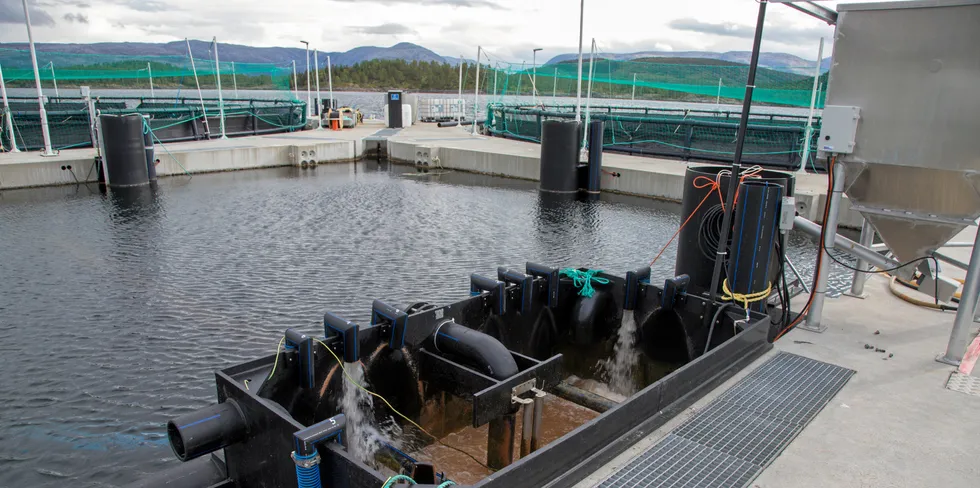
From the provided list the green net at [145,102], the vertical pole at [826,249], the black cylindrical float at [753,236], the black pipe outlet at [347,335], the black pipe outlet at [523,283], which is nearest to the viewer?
the black pipe outlet at [347,335]

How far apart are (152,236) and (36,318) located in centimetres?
473

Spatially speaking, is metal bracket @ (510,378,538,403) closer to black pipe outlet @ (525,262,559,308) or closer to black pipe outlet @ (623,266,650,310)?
black pipe outlet @ (525,262,559,308)

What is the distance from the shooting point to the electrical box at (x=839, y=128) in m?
5.73

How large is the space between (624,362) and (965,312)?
118 inches

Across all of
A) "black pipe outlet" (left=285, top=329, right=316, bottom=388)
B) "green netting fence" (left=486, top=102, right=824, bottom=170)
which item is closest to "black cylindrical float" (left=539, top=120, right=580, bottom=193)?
"green netting fence" (left=486, top=102, right=824, bottom=170)

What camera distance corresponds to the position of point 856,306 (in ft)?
23.8

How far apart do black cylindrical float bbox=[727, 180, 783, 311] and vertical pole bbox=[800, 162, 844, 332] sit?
475 mm

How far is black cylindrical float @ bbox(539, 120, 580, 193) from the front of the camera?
18.9 meters

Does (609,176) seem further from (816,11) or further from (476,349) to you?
(476,349)

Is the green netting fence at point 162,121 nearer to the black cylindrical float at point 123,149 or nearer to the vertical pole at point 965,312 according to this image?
the black cylindrical float at point 123,149

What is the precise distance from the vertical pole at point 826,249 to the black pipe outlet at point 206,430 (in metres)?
5.17

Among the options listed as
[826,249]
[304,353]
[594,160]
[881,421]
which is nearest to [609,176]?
[594,160]

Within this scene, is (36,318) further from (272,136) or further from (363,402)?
(272,136)

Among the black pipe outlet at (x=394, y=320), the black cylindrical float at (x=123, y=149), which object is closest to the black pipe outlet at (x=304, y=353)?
the black pipe outlet at (x=394, y=320)
